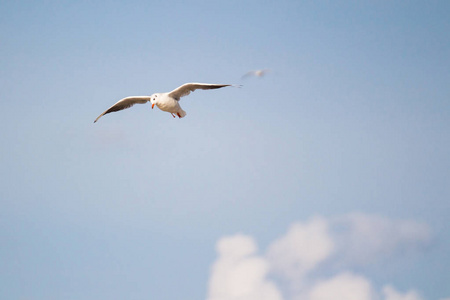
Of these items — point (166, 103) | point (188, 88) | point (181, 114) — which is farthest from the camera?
point (181, 114)

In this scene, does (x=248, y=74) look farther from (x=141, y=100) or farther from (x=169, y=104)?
(x=141, y=100)

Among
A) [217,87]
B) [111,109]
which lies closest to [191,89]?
[217,87]

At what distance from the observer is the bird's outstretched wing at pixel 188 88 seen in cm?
3197

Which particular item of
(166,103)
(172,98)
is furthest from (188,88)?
(166,103)

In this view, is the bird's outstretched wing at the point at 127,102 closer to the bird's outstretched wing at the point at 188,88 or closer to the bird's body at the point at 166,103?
the bird's outstretched wing at the point at 188,88

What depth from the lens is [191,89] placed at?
107 feet

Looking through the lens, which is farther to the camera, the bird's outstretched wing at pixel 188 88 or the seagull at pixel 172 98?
the bird's outstretched wing at pixel 188 88

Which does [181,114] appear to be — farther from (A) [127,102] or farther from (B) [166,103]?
(A) [127,102]

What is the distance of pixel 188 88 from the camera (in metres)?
32.4

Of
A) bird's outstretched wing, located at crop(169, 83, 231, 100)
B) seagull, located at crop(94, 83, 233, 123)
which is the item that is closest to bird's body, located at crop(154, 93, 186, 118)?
seagull, located at crop(94, 83, 233, 123)

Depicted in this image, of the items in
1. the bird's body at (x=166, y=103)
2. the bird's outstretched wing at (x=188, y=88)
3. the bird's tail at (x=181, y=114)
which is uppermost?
the bird's outstretched wing at (x=188, y=88)

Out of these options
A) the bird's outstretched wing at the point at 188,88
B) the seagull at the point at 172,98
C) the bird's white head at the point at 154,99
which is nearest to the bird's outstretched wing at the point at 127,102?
the seagull at the point at 172,98

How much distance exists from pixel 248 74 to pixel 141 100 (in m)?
8.64

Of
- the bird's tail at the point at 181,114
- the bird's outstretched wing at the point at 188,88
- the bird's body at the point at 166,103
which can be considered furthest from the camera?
the bird's tail at the point at 181,114
